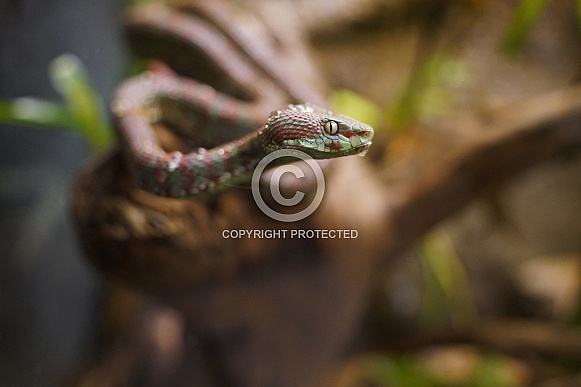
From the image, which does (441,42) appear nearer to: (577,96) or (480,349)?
(577,96)

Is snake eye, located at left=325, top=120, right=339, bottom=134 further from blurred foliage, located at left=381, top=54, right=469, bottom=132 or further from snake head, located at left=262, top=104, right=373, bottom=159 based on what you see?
blurred foliage, located at left=381, top=54, right=469, bottom=132

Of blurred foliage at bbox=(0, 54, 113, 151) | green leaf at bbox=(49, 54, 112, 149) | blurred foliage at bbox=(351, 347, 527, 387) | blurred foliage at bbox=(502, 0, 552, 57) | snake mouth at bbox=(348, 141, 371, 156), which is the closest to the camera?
snake mouth at bbox=(348, 141, 371, 156)

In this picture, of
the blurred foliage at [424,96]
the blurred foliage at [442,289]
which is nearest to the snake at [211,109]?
the blurred foliage at [424,96]

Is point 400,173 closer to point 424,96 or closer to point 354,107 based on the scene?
point 354,107

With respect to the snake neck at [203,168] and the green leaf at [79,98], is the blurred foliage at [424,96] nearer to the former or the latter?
the green leaf at [79,98]

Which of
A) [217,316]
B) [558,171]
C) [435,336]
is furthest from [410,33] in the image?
[217,316]

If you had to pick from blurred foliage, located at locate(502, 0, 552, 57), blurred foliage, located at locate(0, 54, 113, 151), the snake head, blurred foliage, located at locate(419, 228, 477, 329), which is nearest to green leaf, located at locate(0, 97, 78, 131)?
blurred foliage, located at locate(0, 54, 113, 151)

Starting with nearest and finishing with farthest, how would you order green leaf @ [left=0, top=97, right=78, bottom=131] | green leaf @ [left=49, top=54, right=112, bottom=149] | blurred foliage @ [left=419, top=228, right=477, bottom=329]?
green leaf @ [left=0, top=97, right=78, bottom=131] < green leaf @ [left=49, top=54, right=112, bottom=149] < blurred foliage @ [left=419, top=228, right=477, bottom=329]
